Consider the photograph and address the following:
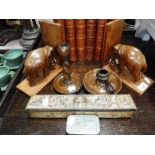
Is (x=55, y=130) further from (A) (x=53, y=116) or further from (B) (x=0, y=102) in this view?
(B) (x=0, y=102)

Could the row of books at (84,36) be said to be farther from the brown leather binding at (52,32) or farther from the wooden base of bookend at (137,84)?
the wooden base of bookend at (137,84)

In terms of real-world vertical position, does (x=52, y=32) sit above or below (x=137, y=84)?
above

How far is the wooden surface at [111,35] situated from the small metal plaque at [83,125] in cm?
34

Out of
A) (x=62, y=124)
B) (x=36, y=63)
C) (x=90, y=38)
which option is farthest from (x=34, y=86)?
(x=90, y=38)

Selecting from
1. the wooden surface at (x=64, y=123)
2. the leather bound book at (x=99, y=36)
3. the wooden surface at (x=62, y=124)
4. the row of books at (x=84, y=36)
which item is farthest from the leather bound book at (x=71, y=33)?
the wooden surface at (x=62, y=124)

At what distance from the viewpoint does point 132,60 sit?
70cm

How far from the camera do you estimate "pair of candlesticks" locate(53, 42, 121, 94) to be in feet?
2.20

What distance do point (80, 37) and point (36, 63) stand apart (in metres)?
0.24

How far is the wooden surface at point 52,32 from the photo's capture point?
0.76 metres

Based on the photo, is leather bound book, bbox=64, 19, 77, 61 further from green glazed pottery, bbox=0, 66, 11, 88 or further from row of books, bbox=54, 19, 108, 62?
green glazed pottery, bbox=0, 66, 11, 88

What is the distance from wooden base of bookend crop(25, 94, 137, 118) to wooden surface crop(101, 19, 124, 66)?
0.84 ft

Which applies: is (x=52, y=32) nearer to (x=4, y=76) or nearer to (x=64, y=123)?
(x=4, y=76)
